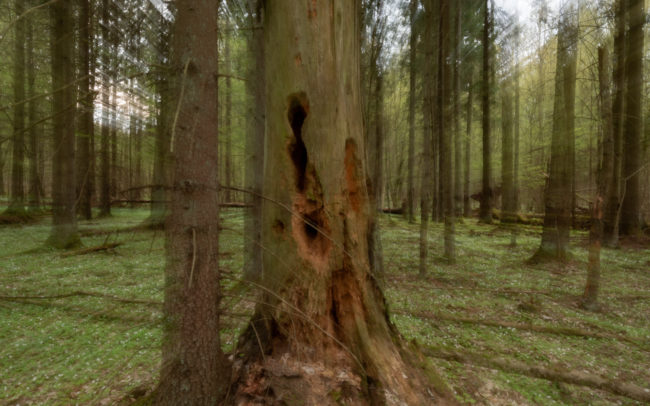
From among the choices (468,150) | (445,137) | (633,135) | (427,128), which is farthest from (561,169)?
(468,150)

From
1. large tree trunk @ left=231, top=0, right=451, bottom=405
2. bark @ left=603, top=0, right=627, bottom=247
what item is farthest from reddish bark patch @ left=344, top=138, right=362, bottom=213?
bark @ left=603, top=0, right=627, bottom=247

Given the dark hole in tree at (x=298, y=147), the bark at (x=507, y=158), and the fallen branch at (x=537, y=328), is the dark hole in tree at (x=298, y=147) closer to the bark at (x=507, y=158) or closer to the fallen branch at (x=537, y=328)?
the fallen branch at (x=537, y=328)

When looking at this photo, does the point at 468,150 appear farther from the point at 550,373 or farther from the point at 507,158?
the point at 550,373

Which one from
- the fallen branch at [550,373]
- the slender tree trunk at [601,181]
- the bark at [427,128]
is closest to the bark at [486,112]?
the bark at [427,128]

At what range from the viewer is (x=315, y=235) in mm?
2299

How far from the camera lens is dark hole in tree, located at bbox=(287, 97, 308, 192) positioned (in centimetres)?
225

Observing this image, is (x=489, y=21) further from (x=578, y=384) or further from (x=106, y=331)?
(x=106, y=331)

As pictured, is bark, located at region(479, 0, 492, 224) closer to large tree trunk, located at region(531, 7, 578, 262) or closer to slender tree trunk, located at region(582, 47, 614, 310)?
large tree trunk, located at region(531, 7, 578, 262)

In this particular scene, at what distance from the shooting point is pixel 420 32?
9766 mm

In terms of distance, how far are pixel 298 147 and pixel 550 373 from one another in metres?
3.93

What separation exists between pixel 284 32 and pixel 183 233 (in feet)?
5.59

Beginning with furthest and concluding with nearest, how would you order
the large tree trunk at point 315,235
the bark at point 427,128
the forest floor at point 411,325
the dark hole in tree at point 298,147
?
the bark at point 427,128, the forest floor at point 411,325, the dark hole in tree at point 298,147, the large tree trunk at point 315,235

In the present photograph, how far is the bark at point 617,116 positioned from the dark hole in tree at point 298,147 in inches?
352

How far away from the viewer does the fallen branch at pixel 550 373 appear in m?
3.04
